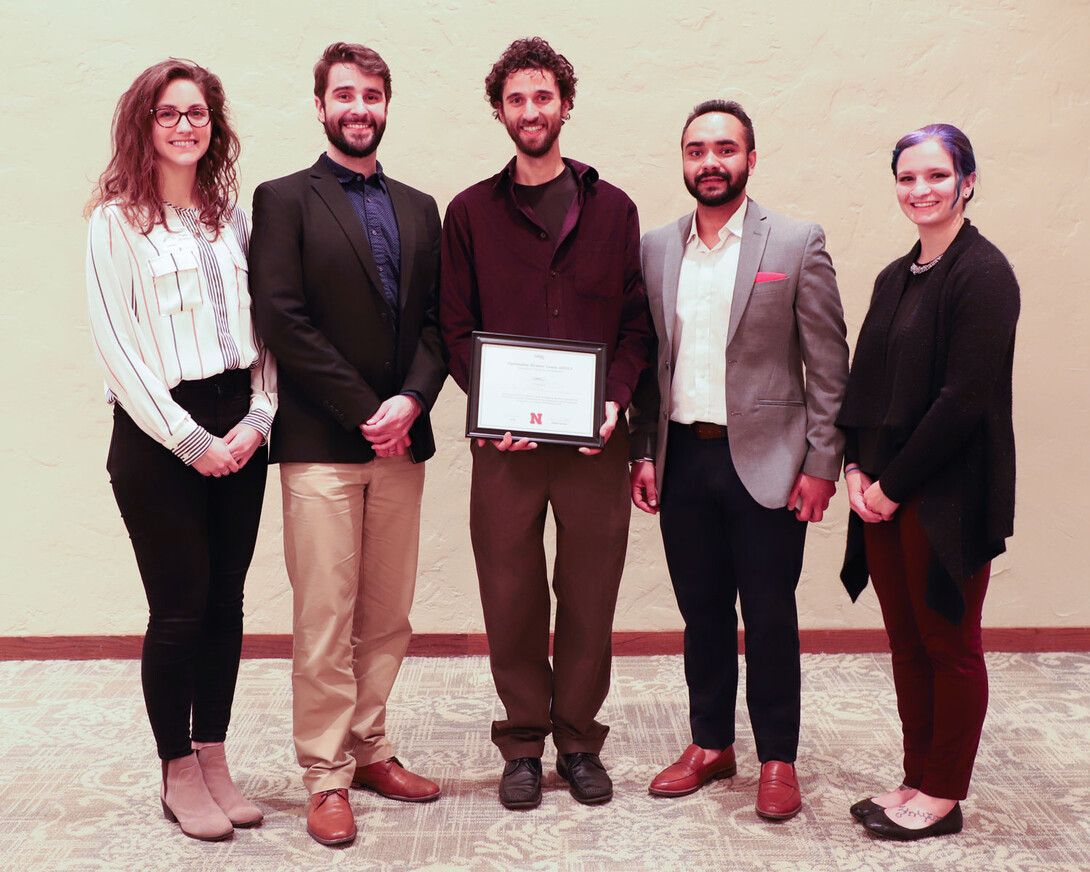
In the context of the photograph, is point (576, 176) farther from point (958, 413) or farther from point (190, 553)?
point (190, 553)

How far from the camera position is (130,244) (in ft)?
7.36

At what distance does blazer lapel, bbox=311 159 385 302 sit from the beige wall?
109 cm

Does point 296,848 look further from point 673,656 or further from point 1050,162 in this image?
point 1050,162

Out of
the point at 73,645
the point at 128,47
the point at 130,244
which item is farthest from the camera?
the point at 73,645

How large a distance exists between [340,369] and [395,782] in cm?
109

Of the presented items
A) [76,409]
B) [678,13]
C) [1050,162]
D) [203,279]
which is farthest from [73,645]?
[1050,162]

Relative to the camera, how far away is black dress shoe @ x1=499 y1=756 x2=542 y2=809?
2531 mm

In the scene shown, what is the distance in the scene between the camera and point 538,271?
2.48 metres

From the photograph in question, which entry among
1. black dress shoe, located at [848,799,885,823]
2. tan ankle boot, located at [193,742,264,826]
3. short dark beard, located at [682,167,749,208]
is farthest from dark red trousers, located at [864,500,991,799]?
tan ankle boot, located at [193,742,264,826]

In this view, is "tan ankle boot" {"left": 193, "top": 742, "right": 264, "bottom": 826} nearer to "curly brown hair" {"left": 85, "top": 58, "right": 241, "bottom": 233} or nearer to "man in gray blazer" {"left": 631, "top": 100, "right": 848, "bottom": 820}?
"man in gray blazer" {"left": 631, "top": 100, "right": 848, "bottom": 820}

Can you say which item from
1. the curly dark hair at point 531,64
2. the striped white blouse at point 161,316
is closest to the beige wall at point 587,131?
the curly dark hair at point 531,64

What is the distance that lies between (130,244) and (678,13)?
210 centimetres

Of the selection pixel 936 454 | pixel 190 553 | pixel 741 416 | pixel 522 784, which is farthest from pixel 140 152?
pixel 936 454

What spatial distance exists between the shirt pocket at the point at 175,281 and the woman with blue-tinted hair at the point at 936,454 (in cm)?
156
